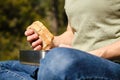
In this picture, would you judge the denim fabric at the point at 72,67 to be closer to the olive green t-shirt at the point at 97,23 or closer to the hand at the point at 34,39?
the olive green t-shirt at the point at 97,23

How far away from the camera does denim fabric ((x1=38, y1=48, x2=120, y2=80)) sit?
134cm

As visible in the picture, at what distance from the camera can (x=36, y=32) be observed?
77.5 inches

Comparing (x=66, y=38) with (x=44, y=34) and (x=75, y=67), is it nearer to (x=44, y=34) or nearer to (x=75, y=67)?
(x=44, y=34)

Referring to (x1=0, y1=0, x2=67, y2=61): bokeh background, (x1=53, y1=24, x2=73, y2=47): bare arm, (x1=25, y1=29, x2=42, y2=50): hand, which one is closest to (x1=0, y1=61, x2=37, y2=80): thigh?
(x1=25, y1=29, x2=42, y2=50): hand

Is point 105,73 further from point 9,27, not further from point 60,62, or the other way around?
point 9,27

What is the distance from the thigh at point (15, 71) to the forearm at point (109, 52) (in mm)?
319

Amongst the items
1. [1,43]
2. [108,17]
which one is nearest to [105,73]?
[108,17]

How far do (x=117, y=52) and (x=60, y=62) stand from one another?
0.28m

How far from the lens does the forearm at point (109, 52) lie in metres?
1.54

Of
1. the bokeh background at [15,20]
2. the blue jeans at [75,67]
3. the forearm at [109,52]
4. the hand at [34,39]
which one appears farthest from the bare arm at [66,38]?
the bokeh background at [15,20]

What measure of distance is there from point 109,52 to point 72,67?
0.80ft

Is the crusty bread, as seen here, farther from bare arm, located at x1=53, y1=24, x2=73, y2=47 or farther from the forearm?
the forearm

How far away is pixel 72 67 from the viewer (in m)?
1.34

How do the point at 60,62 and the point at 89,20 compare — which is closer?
the point at 60,62
